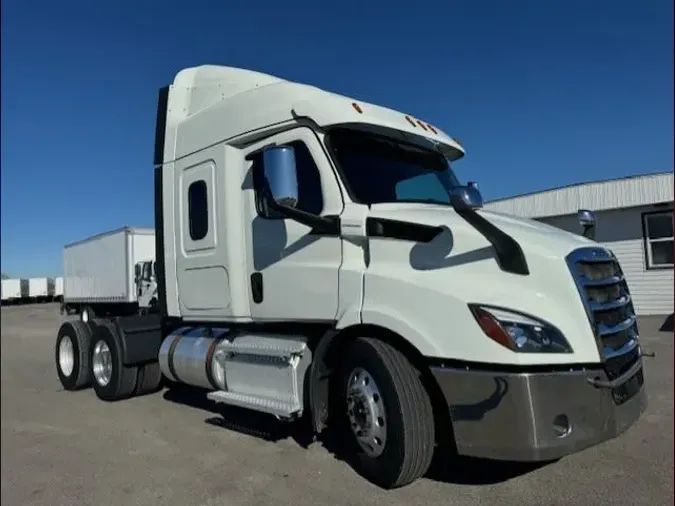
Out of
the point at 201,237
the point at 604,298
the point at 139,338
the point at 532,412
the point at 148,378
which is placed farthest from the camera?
the point at 148,378

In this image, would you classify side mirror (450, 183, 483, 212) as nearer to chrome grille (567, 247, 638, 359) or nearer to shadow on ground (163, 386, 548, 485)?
chrome grille (567, 247, 638, 359)

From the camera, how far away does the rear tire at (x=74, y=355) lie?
26.0ft

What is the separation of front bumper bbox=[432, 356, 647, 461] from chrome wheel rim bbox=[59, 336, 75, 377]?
6340 mm

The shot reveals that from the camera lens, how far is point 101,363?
25.3ft

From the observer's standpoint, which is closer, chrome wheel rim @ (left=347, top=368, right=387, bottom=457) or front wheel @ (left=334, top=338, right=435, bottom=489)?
front wheel @ (left=334, top=338, right=435, bottom=489)

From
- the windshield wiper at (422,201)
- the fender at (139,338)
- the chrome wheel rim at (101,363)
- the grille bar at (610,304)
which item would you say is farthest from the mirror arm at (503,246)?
the chrome wheel rim at (101,363)

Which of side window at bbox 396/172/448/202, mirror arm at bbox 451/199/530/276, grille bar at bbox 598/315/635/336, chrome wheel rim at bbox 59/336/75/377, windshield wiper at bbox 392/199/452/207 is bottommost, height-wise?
chrome wheel rim at bbox 59/336/75/377

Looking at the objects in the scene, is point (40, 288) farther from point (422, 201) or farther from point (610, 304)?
point (610, 304)

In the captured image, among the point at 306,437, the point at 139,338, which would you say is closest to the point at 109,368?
the point at 139,338

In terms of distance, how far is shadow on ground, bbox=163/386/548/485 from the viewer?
4.38 meters

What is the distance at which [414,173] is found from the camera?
16.8ft

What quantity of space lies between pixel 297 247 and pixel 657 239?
49.7ft

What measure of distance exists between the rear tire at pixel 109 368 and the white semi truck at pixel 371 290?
2.34 ft

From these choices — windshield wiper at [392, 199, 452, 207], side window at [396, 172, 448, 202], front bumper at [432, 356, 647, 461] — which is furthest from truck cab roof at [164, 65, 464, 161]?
front bumper at [432, 356, 647, 461]
